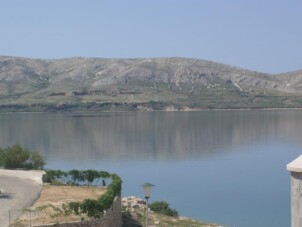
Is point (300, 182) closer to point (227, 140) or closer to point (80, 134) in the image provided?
point (227, 140)

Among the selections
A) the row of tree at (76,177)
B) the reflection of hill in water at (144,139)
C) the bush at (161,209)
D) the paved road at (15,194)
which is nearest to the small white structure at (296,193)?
the paved road at (15,194)

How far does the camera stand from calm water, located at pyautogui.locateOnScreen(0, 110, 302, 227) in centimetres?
4056

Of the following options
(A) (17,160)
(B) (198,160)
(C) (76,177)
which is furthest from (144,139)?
(C) (76,177)

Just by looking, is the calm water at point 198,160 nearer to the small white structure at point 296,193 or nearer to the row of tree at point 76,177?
the row of tree at point 76,177

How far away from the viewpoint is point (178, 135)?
4129 inches

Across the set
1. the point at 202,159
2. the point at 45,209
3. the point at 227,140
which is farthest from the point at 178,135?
the point at 45,209

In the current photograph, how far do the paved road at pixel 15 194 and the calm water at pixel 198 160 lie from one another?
1338 centimetres

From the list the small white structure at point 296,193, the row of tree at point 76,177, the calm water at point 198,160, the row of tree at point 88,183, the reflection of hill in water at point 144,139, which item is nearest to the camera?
the small white structure at point 296,193

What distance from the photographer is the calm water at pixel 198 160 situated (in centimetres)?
4056

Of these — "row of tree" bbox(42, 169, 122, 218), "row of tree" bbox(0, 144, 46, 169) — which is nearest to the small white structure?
"row of tree" bbox(42, 169, 122, 218)

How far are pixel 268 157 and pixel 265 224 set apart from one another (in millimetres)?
38026

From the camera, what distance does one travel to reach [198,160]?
7031cm

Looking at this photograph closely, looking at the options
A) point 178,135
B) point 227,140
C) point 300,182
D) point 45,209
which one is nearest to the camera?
point 300,182

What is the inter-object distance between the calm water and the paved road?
43.9ft
